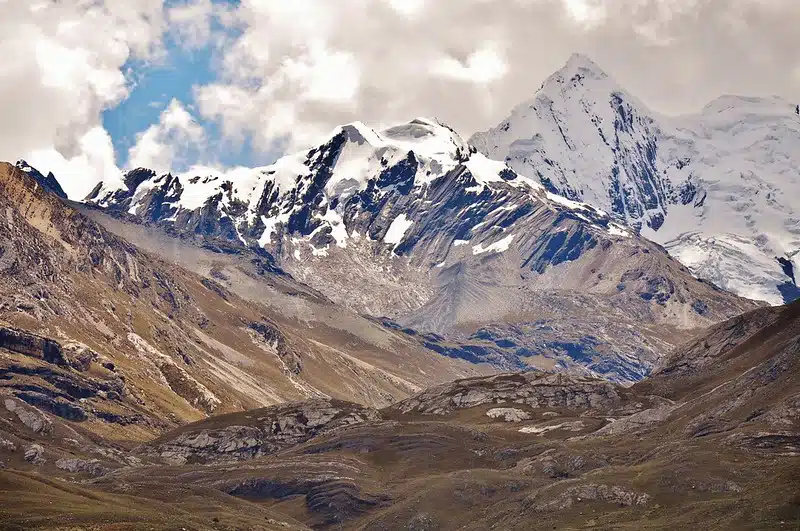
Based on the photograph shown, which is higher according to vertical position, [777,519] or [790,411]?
Answer: [790,411]

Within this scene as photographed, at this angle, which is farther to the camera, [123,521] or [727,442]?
[727,442]

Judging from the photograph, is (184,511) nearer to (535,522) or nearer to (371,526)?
(371,526)

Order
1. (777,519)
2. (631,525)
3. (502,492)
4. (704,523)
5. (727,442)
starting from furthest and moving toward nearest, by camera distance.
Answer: (502,492) < (727,442) < (631,525) < (704,523) < (777,519)

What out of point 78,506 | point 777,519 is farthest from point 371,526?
point 777,519

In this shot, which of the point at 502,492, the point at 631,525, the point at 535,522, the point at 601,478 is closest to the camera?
the point at 631,525

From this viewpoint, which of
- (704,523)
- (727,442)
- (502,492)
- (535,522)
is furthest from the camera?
(502,492)

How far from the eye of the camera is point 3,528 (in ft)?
392

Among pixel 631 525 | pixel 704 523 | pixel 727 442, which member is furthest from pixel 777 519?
pixel 727 442

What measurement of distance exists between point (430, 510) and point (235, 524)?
A: 41774mm

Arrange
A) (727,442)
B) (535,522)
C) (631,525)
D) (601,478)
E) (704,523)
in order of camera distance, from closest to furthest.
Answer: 1. (704,523)
2. (631,525)
3. (535,522)
4. (601,478)
5. (727,442)

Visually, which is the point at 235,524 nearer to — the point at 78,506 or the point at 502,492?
the point at 78,506

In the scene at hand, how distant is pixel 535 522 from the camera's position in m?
162

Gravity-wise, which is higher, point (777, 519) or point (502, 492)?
Answer: point (502, 492)

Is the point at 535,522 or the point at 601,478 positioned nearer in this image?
the point at 535,522
